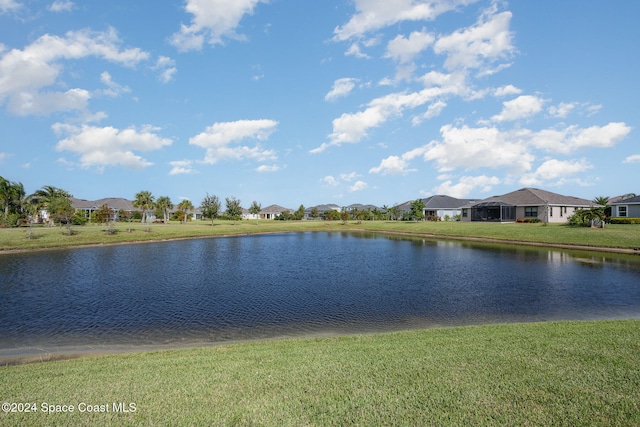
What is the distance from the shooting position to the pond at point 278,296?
12.0 metres

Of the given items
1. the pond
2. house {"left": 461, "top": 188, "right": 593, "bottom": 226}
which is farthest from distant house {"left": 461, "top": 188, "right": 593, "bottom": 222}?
the pond

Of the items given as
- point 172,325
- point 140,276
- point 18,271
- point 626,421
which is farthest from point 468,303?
point 18,271

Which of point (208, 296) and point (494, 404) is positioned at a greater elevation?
point (494, 404)

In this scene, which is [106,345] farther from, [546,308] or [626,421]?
[546,308]

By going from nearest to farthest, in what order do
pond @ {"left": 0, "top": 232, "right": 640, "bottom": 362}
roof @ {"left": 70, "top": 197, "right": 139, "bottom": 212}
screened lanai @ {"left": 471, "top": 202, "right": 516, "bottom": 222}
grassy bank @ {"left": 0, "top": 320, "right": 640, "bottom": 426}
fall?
grassy bank @ {"left": 0, "top": 320, "right": 640, "bottom": 426} → pond @ {"left": 0, "top": 232, "right": 640, "bottom": 362} → screened lanai @ {"left": 471, "top": 202, "right": 516, "bottom": 222} → roof @ {"left": 70, "top": 197, "right": 139, "bottom": 212}

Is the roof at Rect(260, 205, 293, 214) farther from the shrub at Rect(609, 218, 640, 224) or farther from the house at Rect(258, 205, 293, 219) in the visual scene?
the shrub at Rect(609, 218, 640, 224)

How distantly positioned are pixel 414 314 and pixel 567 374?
772cm

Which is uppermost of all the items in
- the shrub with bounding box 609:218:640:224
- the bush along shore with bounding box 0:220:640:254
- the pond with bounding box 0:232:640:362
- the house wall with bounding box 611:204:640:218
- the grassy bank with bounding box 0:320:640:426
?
the house wall with bounding box 611:204:640:218

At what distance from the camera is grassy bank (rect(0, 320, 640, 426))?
4.82 m

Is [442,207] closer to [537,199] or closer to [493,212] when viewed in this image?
[493,212]

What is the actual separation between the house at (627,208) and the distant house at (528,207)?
5.11 metres

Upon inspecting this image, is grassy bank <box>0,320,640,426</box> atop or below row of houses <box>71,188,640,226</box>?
below

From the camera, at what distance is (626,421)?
4.59 metres

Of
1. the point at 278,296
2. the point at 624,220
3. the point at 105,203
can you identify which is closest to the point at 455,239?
the point at 624,220
